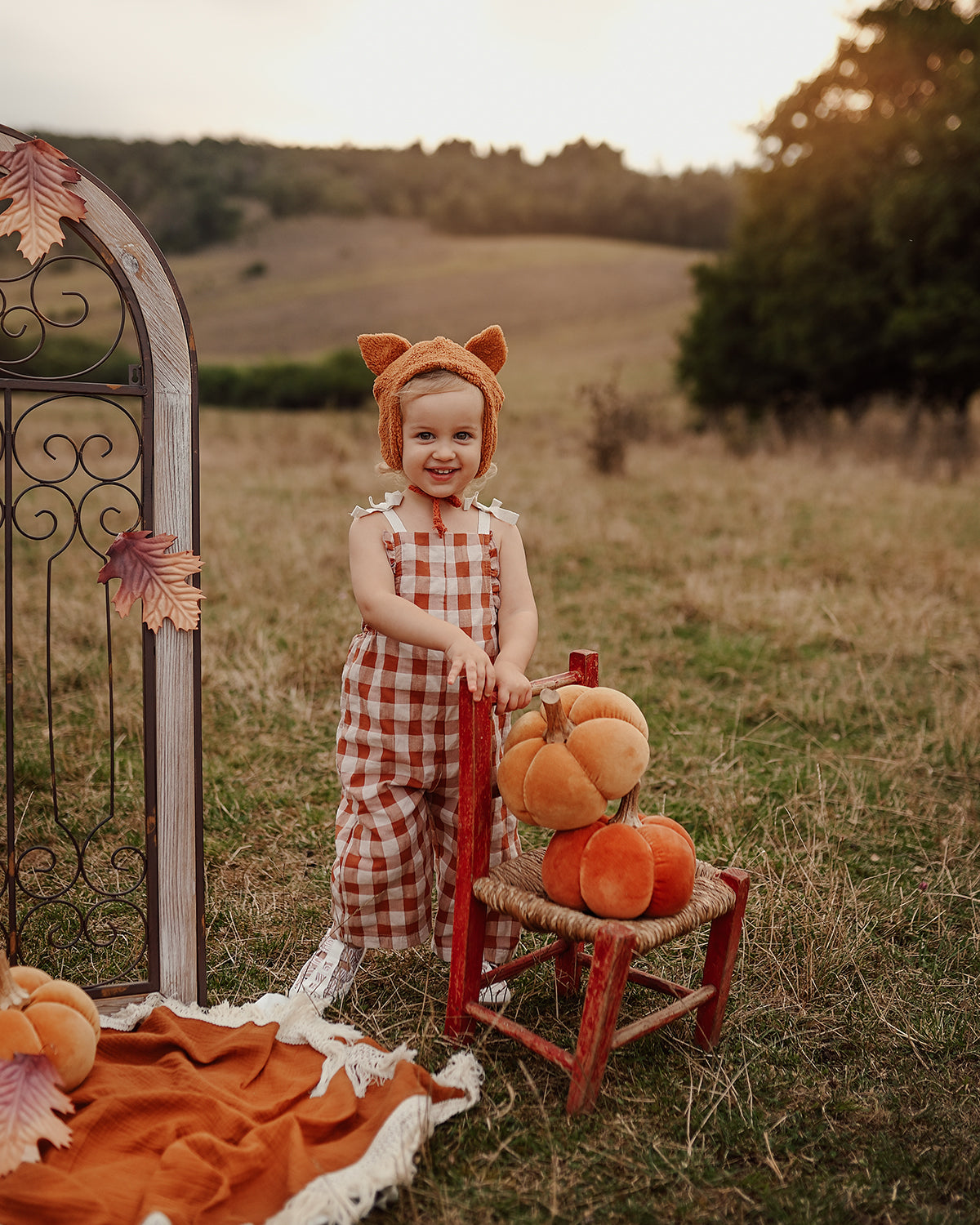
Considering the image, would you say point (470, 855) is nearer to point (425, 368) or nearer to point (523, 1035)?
point (523, 1035)

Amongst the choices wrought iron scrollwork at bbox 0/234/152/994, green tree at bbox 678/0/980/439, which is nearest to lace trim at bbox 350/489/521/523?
wrought iron scrollwork at bbox 0/234/152/994

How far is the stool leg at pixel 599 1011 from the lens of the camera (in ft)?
6.50

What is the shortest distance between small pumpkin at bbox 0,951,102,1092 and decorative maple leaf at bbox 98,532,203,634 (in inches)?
32.1

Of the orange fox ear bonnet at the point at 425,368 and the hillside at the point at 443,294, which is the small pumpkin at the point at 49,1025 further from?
the hillside at the point at 443,294

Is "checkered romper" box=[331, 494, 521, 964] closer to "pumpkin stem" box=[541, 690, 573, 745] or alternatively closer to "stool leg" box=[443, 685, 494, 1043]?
"stool leg" box=[443, 685, 494, 1043]

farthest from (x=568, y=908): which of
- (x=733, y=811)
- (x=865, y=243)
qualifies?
(x=865, y=243)

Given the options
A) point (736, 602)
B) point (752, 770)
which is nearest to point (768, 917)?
point (752, 770)

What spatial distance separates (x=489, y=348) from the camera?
254cm

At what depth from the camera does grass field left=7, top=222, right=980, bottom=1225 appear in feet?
6.79

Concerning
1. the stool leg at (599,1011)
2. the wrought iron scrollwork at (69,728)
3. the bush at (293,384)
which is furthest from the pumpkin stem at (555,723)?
the bush at (293,384)

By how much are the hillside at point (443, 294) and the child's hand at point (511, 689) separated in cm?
2196

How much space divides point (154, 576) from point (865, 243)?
1616 centimetres

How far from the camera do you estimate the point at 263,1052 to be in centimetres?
230

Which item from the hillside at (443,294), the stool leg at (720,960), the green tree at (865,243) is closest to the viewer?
the stool leg at (720,960)
